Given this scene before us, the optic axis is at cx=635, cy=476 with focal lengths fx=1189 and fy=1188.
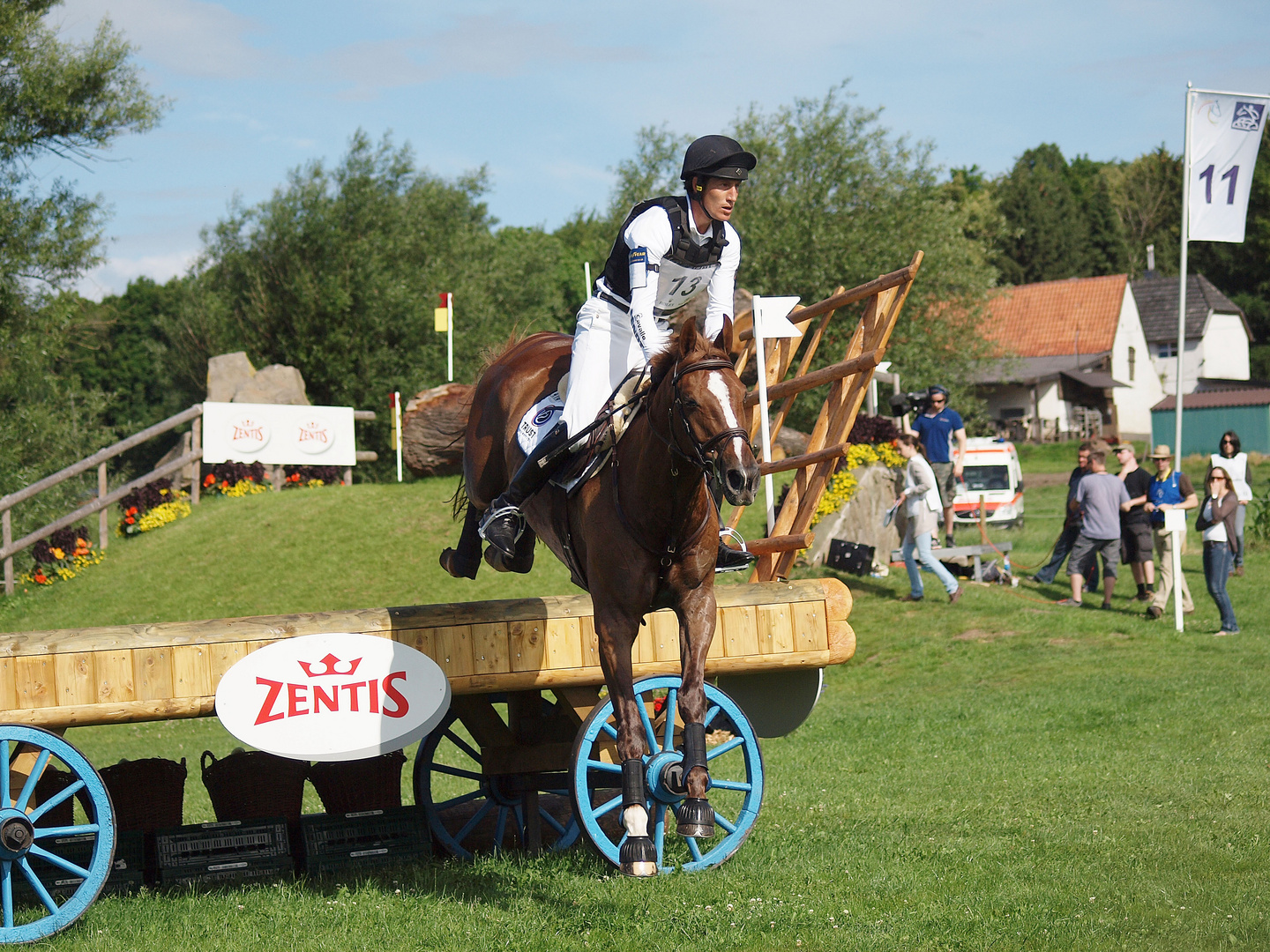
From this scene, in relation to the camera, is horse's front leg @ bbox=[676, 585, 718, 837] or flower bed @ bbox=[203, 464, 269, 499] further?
flower bed @ bbox=[203, 464, 269, 499]

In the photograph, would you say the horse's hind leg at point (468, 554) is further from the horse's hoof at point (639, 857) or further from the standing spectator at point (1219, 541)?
the standing spectator at point (1219, 541)

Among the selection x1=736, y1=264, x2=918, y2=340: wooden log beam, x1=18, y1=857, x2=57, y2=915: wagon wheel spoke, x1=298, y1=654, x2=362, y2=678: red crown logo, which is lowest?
x1=18, y1=857, x2=57, y2=915: wagon wheel spoke

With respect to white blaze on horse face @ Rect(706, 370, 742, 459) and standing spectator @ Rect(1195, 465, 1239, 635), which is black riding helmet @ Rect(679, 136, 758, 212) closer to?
white blaze on horse face @ Rect(706, 370, 742, 459)

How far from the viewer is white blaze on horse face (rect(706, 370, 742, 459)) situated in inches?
168

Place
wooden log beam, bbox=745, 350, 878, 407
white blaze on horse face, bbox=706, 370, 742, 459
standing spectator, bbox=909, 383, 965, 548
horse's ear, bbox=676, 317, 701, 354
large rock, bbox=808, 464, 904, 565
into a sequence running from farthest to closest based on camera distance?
large rock, bbox=808, 464, 904, 565, standing spectator, bbox=909, 383, 965, 548, wooden log beam, bbox=745, 350, 878, 407, horse's ear, bbox=676, 317, 701, 354, white blaze on horse face, bbox=706, 370, 742, 459

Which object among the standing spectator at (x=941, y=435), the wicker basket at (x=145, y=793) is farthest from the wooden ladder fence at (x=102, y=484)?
the wicker basket at (x=145, y=793)

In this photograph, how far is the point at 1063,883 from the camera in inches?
202

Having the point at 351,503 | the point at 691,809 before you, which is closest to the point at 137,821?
the point at 691,809

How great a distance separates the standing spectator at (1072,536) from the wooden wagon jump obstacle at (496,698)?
9.30m

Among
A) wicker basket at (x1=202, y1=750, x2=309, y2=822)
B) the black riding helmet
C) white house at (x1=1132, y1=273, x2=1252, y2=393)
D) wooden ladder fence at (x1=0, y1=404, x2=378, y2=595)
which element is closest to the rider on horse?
the black riding helmet

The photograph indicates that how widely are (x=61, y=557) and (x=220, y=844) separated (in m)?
13.7

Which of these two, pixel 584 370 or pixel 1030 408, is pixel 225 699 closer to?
pixel 584 370

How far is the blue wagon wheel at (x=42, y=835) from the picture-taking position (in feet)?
15.5

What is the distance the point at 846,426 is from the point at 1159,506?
7563 millimetres
